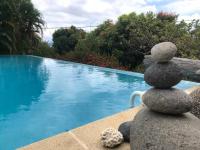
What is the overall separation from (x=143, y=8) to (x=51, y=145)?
41.5 ft

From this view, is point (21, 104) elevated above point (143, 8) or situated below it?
below

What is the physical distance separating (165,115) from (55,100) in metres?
5.35

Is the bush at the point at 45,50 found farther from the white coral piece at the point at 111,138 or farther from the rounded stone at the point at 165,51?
the rounded stone at the point at 165,51

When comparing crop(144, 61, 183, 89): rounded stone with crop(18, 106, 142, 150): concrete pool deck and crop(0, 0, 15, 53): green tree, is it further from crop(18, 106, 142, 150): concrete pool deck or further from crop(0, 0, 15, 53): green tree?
crop(0, 0, 15, 53): green tree

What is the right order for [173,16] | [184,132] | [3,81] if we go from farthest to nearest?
[173,16] → [3,81] → [184,132]

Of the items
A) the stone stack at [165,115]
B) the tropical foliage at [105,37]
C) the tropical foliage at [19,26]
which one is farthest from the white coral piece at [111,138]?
the tropical foliage at [19,26]

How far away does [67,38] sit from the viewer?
63.5 feet

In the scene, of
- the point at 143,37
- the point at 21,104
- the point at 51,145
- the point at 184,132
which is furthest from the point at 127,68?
the point at 184,132

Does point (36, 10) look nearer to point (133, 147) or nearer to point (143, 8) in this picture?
point (143, 8)

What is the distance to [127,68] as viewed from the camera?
13461mm

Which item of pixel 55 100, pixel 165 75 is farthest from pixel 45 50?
pixel 165 75

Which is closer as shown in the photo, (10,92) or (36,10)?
(10,92)

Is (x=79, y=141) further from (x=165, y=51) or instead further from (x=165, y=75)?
(x=165, y=51)

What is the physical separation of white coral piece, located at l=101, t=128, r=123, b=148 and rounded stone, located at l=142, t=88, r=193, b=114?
0.85 metres
